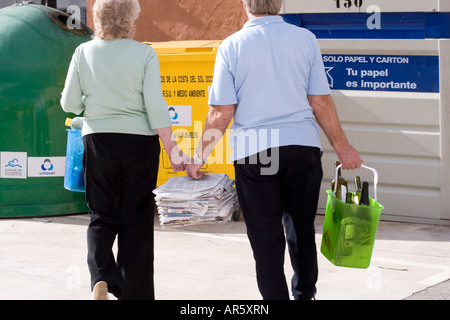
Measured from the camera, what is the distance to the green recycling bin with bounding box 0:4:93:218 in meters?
6.65

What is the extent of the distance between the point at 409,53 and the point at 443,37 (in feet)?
0.94

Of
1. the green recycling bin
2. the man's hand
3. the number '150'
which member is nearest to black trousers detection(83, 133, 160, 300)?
the man's hand

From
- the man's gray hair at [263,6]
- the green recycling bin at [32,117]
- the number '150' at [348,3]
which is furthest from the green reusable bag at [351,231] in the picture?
the green recycling bin at [32,117]

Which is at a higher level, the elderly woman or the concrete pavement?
the elderly woman

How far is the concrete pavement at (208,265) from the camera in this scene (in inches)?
185

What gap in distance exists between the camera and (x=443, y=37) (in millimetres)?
6320

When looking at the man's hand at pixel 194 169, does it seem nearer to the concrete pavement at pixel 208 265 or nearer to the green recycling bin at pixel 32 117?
the concrete pavement at pixel 208 265

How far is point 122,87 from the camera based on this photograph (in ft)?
13.1

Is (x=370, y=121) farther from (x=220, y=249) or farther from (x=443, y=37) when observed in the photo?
(x=220, y=249)

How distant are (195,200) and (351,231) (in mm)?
759

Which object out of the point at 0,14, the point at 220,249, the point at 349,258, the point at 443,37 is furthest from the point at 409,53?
the point at 0,14

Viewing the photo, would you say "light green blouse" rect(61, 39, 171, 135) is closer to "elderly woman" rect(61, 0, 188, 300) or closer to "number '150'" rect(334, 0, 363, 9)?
"elderly woman" rect(61, 0, 188, 300)

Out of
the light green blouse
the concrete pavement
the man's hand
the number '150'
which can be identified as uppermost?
the number '150'

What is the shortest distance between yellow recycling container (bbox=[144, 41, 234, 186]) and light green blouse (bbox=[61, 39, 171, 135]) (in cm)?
266
